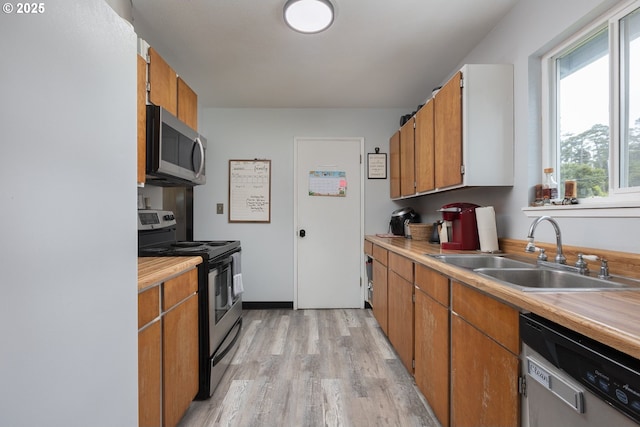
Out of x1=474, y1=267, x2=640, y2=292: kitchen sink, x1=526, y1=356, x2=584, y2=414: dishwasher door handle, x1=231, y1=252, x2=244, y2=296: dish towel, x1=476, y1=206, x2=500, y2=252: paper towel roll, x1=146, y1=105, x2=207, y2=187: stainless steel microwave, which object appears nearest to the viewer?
x1=526, y1=356, x2=584, y2=414: dishwasher door handle

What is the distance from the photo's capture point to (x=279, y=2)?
1771 millimetres

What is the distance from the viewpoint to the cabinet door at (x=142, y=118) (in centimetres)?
155

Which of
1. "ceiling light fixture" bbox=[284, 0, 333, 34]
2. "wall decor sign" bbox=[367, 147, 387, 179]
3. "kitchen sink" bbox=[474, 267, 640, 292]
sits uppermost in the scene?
"ceiling light fixture" bbox=[284, 0, 333, 34]

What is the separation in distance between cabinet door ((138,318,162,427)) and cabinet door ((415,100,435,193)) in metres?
2.04

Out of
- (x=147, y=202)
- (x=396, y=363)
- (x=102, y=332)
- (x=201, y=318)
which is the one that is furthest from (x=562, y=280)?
(x=147, y=202)

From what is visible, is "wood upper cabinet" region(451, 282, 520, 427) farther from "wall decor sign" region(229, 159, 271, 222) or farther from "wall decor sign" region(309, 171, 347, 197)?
"wall decor sign" region(229, 159, 271, 222)

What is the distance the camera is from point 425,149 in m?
2.44

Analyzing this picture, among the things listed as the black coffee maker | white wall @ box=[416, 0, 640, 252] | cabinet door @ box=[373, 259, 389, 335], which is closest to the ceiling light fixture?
white wall @ box=[416, 0, 640, 252]

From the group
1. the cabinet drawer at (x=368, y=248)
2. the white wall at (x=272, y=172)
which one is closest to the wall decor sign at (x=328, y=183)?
the white wall at (x=272, y=172)

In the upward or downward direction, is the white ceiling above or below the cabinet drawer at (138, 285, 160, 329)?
above

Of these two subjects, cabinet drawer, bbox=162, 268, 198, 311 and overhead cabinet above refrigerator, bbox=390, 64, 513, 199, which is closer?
cabinet drawer, bbox=162, 268, 198, 311

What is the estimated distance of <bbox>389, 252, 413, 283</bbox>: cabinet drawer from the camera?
78.1 inches

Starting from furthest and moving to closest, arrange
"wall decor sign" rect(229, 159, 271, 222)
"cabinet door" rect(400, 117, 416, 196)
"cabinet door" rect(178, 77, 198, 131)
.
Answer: "wall decor sign" rect(229, 159, 271, 222)
"cabinet door" rect(400, 117, 416, 196)
"cabinet door" rect(178, 77, 198, 131)

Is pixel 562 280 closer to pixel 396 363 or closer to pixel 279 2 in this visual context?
pixel 396 363
